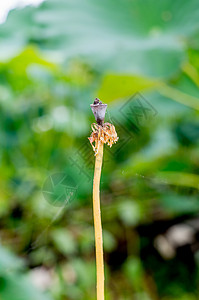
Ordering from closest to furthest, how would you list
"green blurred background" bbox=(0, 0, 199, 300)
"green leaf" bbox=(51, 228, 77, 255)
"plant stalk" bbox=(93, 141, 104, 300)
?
"plant stalk" bbox=(93, 141, 104, 300) < "green blurred background" bbox=(0, 0, 199, 300) < "green leaf" bbox=(51, 228, 77, 255)

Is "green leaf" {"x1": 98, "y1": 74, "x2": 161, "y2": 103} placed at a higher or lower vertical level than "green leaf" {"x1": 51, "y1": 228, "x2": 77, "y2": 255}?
higher

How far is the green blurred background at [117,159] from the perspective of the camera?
0.49 m

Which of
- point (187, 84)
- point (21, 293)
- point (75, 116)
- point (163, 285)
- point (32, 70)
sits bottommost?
point (163, 285)

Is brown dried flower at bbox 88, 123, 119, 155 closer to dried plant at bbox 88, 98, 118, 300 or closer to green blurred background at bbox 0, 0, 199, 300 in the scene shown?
dried plant at bbox 88, 98, 118, 300

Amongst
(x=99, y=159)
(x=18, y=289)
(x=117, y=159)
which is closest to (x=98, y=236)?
(x=99, y=159)

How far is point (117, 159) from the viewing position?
57cm

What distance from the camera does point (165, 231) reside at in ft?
2.42

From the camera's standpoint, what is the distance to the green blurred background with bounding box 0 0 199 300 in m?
0.49

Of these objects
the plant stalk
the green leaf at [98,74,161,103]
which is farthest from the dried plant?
the green leaf at [98,74,161,103]

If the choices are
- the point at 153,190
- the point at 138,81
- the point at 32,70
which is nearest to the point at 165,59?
the point at 138,81

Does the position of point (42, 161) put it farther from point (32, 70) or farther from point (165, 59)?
point (165, 59)

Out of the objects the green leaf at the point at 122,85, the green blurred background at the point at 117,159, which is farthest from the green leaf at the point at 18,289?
the green leaf at the point at 122,85

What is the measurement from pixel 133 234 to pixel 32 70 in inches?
16.2

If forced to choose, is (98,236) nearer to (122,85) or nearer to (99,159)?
(99,159)
